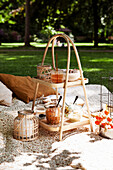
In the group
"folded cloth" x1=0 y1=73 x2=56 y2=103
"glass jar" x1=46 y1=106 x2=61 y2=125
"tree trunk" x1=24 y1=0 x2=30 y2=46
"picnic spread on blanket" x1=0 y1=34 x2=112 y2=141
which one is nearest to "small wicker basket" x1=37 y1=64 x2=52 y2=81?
"picnic spread on blanket" x1=0 y1=34 x2=112 y2=141

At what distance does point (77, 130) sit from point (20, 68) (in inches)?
234

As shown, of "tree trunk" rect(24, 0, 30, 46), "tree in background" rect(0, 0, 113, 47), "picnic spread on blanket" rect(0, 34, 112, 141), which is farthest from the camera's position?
"tree in background" rect(0, 0, 113, 47)

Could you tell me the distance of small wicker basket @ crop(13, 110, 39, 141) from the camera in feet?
9.41

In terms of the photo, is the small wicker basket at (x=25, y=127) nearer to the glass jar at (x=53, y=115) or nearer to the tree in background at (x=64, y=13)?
the glass jar at (x=53, y=115)

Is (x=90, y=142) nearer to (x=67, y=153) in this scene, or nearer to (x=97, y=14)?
(x=67, y=153)

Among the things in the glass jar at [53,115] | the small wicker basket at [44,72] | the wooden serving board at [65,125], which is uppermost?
the small wicker basket at [44,72]

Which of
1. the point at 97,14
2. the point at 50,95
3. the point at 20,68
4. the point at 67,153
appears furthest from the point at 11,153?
the point at 97,14

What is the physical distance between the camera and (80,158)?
8.12ft

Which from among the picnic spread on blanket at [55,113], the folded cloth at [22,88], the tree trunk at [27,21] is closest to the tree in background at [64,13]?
the tree trunk at [27,21]

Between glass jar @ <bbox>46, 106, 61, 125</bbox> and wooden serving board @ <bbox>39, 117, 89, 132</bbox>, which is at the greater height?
glass jar @ <bbox>46, 106, 61, 125</bbox>

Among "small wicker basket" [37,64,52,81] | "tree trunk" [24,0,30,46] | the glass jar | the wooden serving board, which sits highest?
"tree trunk" [24,0,30,46]

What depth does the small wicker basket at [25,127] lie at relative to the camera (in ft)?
9.41

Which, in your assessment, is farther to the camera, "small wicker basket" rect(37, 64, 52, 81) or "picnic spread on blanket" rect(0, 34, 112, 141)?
"small wicker basket" rect(37, 64, 52, 81)

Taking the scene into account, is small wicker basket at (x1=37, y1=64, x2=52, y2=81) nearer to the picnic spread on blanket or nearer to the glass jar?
the picnic spread on blanket
